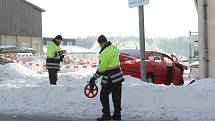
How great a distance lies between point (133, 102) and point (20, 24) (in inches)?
1786

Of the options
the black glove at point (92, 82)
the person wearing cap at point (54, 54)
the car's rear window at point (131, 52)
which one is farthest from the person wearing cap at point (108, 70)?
the car's rear window at point (131, 52)

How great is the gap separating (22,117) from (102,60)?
254 cm

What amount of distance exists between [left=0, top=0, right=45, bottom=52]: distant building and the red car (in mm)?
33942

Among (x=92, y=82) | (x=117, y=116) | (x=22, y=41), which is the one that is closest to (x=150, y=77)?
(x=117, y=116)

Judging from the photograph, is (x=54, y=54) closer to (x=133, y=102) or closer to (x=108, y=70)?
(x=133, y=102)

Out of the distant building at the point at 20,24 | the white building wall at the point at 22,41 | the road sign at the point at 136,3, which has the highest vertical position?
the distant building at the point at 20,24

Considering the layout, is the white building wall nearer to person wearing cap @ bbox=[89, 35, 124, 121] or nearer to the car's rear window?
the car's rear window

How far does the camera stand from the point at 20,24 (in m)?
55.6

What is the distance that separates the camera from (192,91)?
11.9 meters

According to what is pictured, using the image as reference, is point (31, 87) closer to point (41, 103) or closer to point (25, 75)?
point (41, 103)

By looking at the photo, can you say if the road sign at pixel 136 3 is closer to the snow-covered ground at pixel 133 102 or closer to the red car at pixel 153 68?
the snow-covered ground at pixel 133 102

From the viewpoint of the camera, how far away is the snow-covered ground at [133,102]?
10.8 m

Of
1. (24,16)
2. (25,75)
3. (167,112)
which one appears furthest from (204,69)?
(24,16)

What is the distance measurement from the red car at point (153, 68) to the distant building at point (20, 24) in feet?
111
